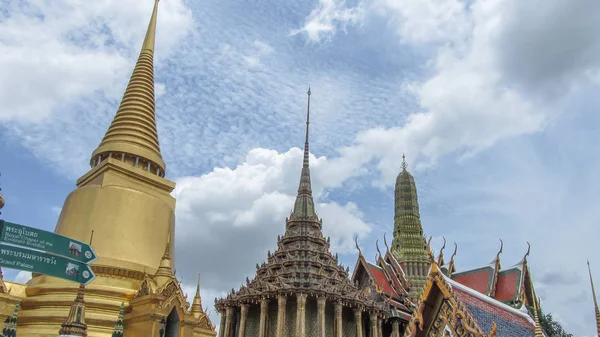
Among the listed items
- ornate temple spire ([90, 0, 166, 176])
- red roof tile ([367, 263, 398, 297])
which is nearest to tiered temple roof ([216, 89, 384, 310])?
red roof tile ([367, 263, 398, 297])

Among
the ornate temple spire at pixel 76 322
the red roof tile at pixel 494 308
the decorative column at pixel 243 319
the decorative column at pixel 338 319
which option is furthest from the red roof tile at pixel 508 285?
the ornate temple spire at pixel 76 322

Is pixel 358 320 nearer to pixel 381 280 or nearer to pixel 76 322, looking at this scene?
pixel 381 280

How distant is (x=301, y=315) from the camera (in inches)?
840

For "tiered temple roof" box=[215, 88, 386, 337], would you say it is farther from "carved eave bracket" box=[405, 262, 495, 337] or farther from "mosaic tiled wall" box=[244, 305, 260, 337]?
"carved eave bracket" box=[405, 262, 495, 337]

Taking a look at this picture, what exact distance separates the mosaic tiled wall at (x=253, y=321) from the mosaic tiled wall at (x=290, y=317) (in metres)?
1.64

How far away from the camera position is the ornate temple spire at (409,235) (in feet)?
99.0

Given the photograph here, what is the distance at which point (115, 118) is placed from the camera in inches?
771

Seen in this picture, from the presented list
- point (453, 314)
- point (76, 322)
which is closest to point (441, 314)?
point (453, 314)

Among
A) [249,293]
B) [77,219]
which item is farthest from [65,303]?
[249,293]

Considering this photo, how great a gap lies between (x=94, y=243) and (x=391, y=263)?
18.7 meters

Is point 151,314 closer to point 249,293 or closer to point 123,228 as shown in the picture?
point 123,228

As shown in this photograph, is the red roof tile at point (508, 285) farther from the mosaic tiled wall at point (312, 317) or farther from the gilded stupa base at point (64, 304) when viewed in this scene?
the gilded stupa base at point (64, 304)

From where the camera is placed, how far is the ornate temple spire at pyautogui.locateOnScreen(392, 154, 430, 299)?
30.2 m

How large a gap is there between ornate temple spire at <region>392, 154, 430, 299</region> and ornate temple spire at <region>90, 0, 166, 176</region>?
16.5 m
